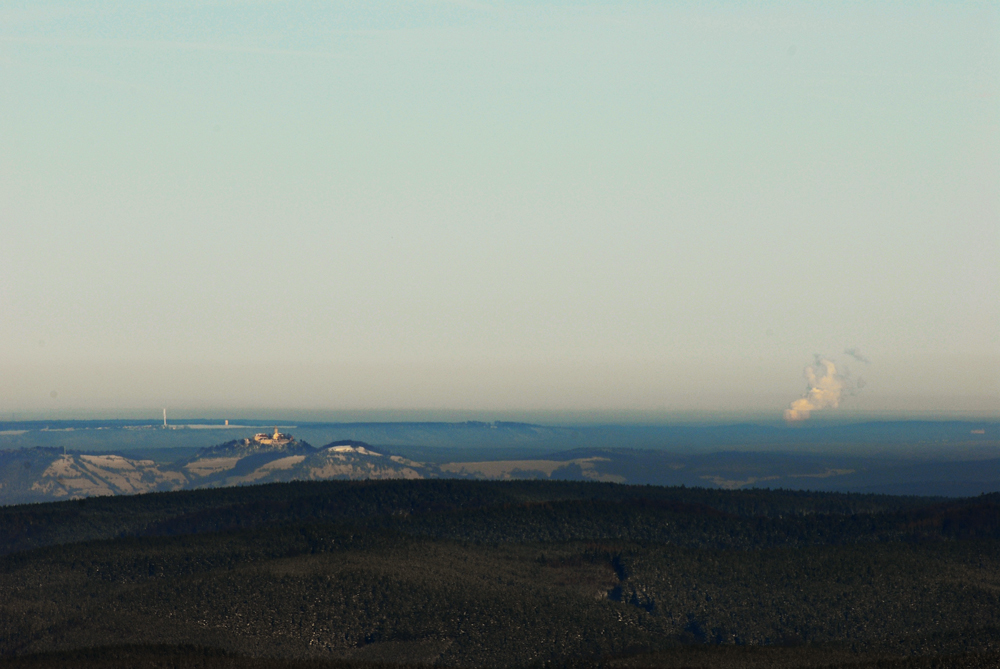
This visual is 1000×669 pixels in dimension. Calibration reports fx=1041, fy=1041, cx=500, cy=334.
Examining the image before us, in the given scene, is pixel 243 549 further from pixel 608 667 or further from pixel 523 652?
pixel 608 667

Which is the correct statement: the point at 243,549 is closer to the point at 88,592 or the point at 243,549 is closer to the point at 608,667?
the point at 88,592

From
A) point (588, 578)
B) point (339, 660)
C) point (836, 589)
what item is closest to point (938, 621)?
point (836, 589)

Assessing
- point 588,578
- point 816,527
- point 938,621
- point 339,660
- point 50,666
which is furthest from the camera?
point 816,527

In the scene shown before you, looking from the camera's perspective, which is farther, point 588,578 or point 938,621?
point 588,578

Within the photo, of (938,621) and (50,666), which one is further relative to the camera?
(938,621)

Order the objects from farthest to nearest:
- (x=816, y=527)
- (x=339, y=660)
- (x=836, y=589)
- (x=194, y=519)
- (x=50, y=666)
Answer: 1. (x=194, y=519)
2. (x=816, y=527)
3. (x=836, y=589)
4. (x=339, y=660)
5. (x=50, y=666)

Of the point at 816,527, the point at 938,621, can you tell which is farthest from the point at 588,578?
the point at 816,527
